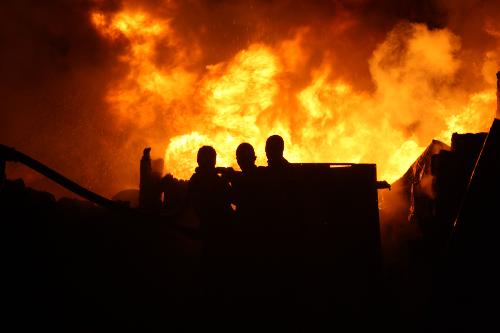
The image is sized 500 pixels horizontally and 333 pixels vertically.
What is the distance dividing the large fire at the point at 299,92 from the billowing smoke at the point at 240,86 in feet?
0.17

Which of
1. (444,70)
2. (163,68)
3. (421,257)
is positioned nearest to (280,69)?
(163,68)

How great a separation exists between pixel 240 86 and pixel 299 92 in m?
2.80

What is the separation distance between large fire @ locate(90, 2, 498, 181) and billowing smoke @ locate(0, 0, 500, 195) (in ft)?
0.17

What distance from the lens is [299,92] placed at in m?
15.5

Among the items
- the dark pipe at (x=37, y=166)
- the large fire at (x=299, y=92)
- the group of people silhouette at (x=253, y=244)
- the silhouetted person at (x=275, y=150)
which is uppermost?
the large fire at (x=299, y=92)

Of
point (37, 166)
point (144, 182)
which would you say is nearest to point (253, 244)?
point (37, 166)

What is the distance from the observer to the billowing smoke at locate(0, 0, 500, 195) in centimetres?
1389

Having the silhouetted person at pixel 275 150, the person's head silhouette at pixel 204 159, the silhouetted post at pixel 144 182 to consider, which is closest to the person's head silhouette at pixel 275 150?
Result: the silhouetted person at pixel 275 150

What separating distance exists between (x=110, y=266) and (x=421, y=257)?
6942 millimetres

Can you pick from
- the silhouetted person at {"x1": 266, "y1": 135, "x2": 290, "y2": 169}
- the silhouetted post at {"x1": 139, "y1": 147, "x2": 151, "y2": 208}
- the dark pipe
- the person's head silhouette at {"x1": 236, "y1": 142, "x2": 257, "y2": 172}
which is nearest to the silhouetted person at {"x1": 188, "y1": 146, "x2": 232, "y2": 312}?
the silhouetted person at {"x1": 266, "y1": 135, "x2": 290, "y2": 169}

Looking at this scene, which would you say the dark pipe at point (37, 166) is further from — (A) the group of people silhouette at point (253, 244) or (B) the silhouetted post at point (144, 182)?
(B) the silhouetted post at point (144, 182)

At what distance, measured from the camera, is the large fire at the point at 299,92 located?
1385 centimetres

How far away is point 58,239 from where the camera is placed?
766 cm

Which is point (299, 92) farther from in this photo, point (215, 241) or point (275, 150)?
point (215, 241)
